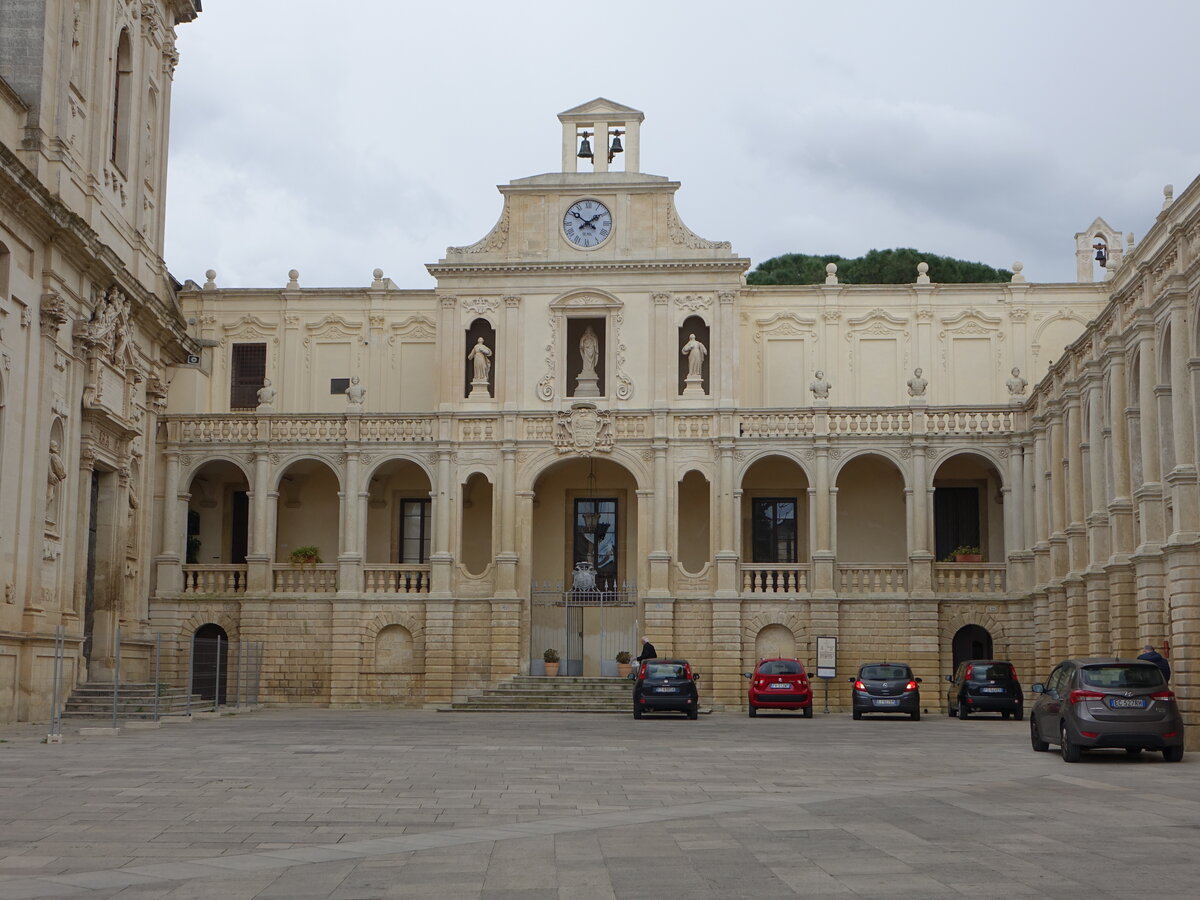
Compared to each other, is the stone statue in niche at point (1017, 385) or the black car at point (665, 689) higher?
the stone statue in niche at point (1017, 385)

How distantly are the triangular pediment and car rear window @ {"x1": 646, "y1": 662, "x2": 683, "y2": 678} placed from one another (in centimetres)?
1745

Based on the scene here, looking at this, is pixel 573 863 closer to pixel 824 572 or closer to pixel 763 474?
pixel 824 572

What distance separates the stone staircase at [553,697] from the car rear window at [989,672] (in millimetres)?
8849

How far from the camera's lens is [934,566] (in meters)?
40.8

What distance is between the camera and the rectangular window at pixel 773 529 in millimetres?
44188

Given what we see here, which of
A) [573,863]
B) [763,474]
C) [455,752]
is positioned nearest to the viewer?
[573,863]

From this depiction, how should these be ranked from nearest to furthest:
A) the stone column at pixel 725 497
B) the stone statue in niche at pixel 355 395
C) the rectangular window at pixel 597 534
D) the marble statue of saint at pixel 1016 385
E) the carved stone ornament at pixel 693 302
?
the marble statue of saint at pixel 1016 385 < the stone column at pixel 725 497 < the carved stone ornament at pixel 693 302 < the stone statue in niche at pixel 355 395 < the rectangular window at pixel 597 534

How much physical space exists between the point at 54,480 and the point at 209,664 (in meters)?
9.72

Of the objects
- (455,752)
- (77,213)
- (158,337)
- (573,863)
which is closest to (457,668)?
(158,337)

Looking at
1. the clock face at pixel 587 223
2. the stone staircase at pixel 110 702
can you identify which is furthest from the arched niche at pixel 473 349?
the stone staircase at pixel 110 702

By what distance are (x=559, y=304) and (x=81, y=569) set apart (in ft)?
54.1

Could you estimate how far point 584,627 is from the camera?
42500mm

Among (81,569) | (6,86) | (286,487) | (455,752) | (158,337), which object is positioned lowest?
(455,752)

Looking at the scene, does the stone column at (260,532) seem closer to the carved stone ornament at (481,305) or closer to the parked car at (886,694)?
the carved stone ornament at (481,305)
